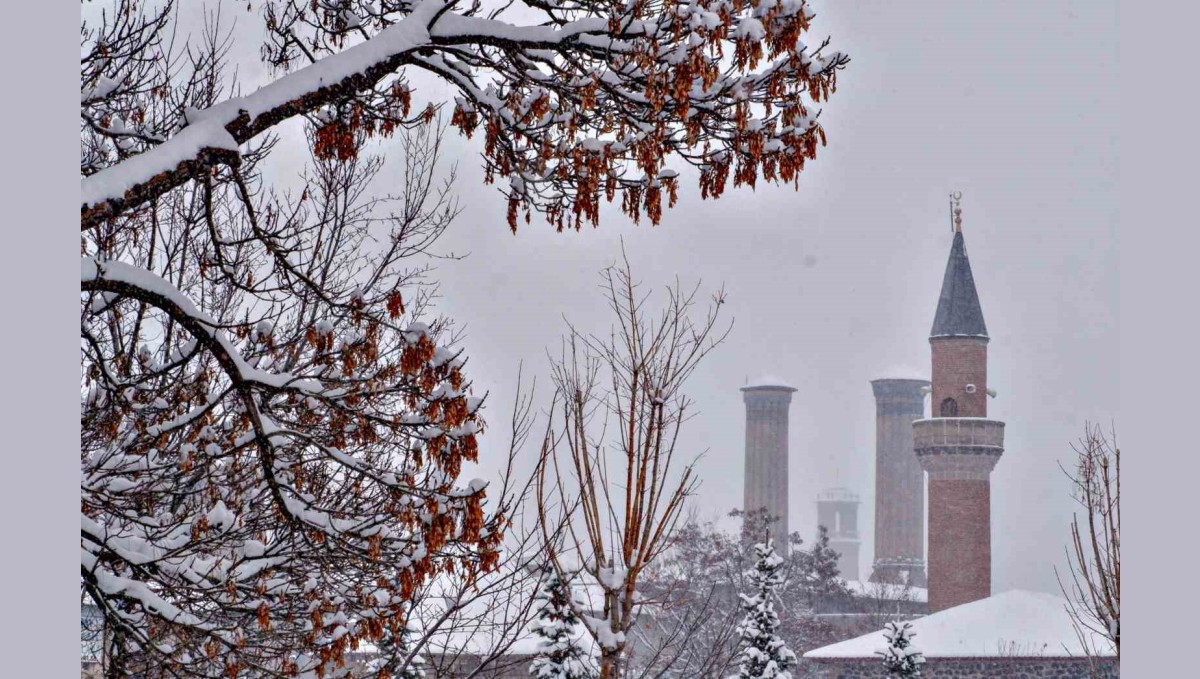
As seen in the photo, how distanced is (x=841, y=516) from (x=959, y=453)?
61.4 meters

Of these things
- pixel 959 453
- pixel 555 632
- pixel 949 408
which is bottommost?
pixel 555 632

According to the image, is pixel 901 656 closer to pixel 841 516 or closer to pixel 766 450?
pixel 766 450

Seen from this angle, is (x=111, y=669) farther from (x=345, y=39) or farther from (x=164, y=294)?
(x=345, y=39)

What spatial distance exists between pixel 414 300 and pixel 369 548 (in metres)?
9.42

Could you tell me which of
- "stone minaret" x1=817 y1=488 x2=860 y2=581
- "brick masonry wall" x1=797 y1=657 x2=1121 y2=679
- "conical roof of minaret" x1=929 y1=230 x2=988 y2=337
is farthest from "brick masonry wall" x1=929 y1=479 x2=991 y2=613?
"stone minaret" x1=817 y1=488 x2=860 y2=581

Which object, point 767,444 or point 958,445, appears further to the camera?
point 767,444

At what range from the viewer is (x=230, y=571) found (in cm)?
502

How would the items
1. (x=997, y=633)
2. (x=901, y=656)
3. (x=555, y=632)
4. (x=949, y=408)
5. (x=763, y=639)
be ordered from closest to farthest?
(x=555, y=632) → (x=763, y=639) → (x=901, y=656) → (x=997, y=633) → (x=949, y=408)

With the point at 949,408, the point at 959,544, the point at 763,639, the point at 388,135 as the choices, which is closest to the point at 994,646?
the point at 763,639

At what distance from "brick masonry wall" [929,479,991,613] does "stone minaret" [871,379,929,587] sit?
2935cm

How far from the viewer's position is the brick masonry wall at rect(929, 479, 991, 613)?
39469 mm

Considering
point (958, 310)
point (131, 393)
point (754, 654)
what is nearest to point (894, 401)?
point (958, 310)

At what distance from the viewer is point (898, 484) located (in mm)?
73000

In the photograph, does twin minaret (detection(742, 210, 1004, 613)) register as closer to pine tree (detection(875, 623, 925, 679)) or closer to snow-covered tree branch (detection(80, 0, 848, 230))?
pine tree (detection(875, 623, 925, 679))
